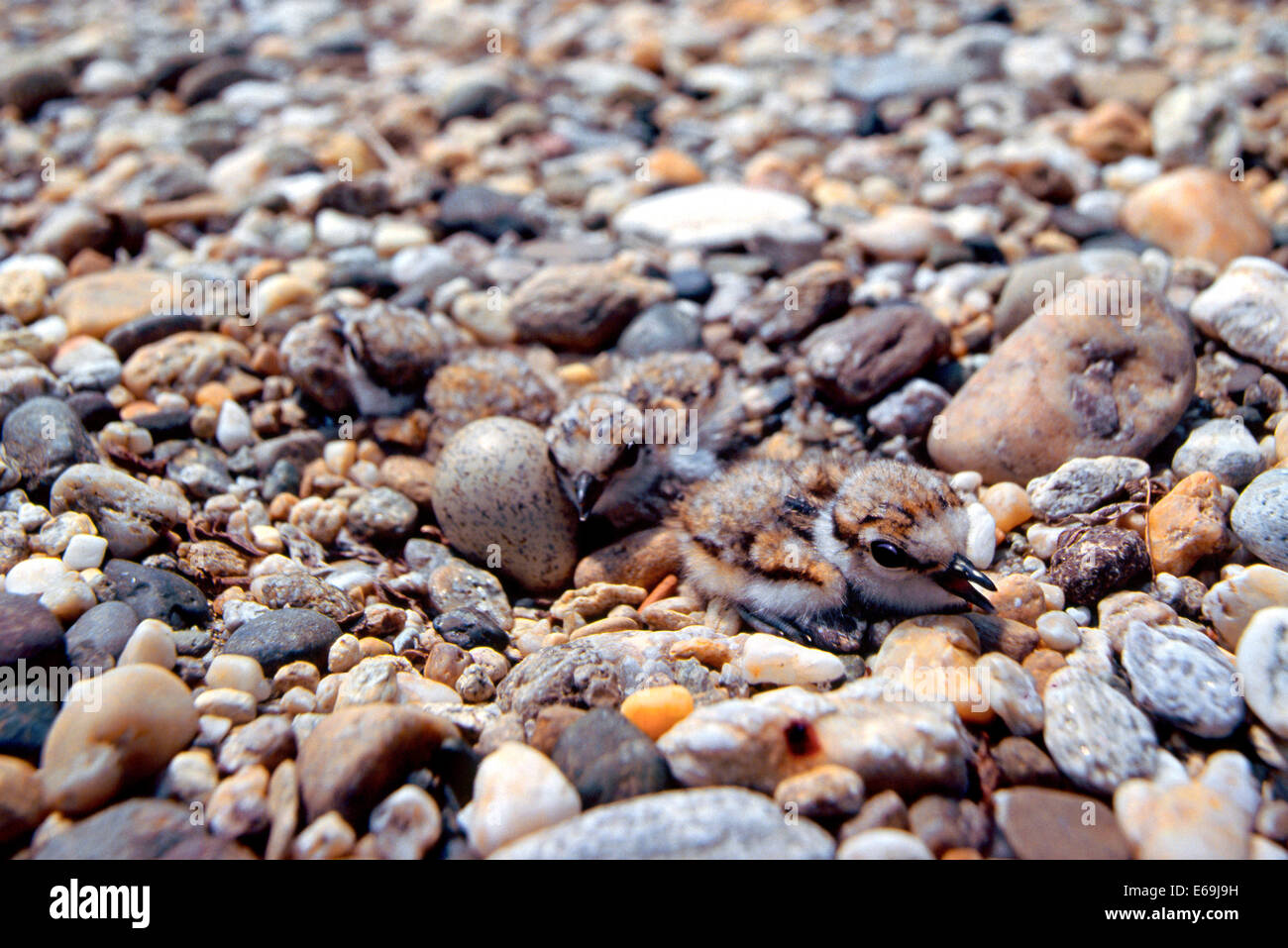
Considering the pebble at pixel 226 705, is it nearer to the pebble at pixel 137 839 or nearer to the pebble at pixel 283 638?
the pebble at pixel 283 638

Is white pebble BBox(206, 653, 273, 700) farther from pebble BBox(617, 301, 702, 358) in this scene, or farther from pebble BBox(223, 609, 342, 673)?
pebble BBox(617, 301, 702, 358)

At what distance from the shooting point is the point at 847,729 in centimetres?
226

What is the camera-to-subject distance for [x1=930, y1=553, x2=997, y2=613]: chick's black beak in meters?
2.65

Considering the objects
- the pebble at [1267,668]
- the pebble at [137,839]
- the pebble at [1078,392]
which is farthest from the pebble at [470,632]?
the pebble at [1267,668]

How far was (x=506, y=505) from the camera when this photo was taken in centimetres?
336

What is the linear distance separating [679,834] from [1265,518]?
7.16 ft

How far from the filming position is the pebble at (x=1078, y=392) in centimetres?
331

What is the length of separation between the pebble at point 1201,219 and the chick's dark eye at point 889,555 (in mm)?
2958

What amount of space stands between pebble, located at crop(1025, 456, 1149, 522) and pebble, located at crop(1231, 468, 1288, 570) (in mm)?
380

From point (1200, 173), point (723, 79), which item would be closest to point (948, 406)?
point (1200, 173)

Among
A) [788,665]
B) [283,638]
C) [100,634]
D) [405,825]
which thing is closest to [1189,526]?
[788,665]

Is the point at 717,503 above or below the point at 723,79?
below
